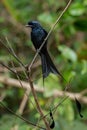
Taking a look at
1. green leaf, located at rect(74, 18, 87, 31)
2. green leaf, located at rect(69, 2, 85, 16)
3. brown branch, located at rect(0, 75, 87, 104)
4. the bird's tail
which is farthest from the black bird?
green leaf, located at rect(74, 18, 87, 31)

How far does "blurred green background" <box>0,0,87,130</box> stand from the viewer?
367 cm

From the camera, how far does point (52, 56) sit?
4.55 m

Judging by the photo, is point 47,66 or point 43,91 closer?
point 47,66

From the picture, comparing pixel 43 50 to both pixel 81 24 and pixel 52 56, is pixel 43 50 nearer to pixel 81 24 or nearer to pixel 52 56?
pixel 81 24

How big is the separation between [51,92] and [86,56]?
641 mm

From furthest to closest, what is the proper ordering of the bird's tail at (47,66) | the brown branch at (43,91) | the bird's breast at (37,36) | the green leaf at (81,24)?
the green leaf at (81,24), the brown branch at (43,91), the bird's breast at (37,36), the bird's tail at (47,66)

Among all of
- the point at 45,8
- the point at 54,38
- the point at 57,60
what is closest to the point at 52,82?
the point at 57,60

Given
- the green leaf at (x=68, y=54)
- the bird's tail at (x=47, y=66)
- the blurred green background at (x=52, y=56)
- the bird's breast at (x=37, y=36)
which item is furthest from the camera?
the green leaf at (x=68, y=54)

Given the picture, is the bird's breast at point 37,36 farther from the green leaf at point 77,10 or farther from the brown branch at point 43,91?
the green leaf at point 77,10

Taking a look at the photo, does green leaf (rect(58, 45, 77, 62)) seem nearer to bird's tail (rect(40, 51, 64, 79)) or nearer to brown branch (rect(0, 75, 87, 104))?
brown branch (rect(0, 75, 87, 104))

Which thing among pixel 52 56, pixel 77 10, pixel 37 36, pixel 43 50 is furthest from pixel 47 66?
pixel 52 56

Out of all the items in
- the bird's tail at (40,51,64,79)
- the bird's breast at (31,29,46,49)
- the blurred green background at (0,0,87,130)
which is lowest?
the blurred green background at (0,0,87,130)

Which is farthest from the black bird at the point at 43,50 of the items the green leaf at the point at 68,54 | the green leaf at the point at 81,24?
the green leaf at the point at 81,24

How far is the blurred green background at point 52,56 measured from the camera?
3.67 meters
